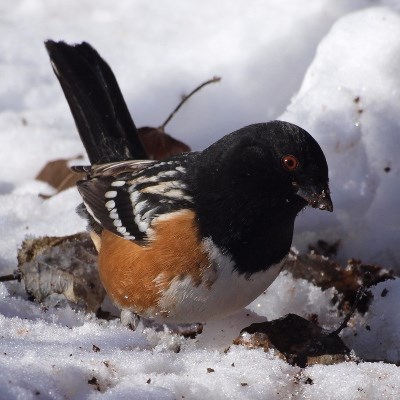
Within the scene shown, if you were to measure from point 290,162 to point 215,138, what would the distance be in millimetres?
1592

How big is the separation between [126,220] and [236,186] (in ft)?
1.45

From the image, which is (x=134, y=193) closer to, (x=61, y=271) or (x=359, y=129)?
(x=61, y=271)

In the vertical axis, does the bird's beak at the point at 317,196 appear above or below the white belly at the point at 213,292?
above

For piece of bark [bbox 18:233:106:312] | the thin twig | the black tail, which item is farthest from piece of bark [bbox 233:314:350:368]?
the thin twig

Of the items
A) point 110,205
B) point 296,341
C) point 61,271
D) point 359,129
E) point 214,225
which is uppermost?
point 359,129

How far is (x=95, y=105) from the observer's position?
3832 millimetres

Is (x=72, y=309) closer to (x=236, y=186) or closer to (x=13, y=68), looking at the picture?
(x=236, y=186)

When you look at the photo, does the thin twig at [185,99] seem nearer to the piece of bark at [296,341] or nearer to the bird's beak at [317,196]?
the bird's beak at [317,196]

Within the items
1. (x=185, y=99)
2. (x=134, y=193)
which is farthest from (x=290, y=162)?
→ (x=185, y=99)

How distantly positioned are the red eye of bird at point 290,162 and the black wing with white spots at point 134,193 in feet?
1.07

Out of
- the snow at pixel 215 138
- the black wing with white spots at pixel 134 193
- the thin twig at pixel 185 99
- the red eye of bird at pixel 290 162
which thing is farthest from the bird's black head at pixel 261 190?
the thin twig at pixel 185 99

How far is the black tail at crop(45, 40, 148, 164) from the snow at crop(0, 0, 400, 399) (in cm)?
33

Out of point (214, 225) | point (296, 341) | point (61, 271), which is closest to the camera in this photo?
point (296, 341)

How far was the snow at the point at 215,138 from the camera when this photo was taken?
2.43m
